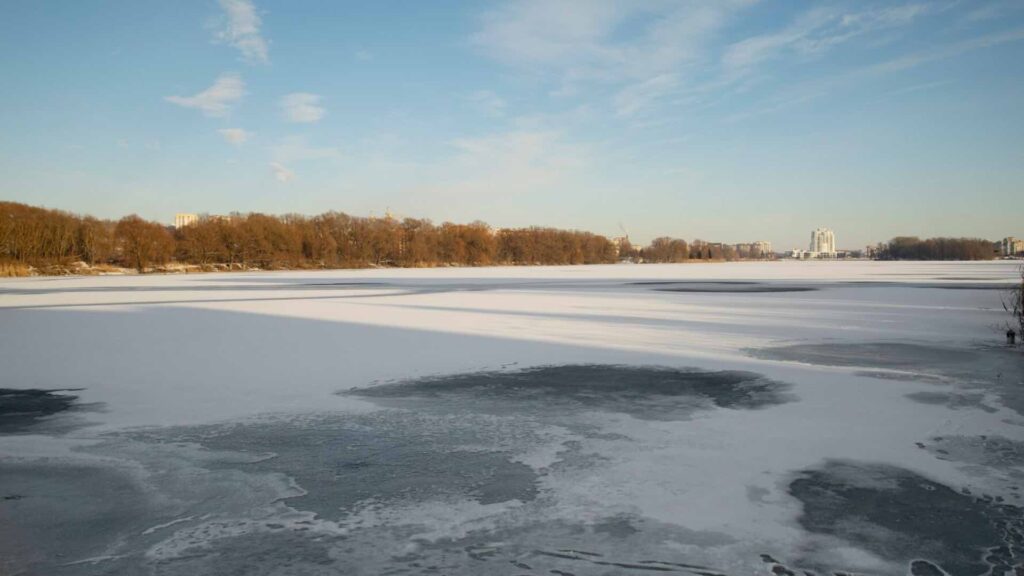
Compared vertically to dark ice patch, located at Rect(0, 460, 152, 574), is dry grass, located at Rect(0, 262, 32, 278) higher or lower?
higher

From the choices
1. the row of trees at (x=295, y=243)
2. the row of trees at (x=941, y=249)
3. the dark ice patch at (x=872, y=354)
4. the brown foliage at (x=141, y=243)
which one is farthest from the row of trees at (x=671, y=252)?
the dark ice patch at (x=872, y=354)

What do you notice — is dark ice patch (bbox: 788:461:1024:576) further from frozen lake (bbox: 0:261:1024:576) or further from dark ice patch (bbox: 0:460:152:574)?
dark ice patch (bbox: 0:460:152:574)

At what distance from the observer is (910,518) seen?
10.2 ft

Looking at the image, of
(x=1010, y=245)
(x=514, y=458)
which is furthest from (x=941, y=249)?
(x=514, y=458)

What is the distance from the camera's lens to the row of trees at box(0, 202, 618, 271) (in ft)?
168

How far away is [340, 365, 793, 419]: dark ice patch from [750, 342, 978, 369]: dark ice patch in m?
1.56

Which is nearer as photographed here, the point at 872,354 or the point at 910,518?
the point at 910,518

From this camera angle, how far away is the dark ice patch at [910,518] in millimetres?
2719

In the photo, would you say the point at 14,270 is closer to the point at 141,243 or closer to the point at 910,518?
the point at 141,243

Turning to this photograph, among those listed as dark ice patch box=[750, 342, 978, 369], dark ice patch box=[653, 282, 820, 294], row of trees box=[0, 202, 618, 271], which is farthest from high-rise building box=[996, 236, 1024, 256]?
dark ice patch box=[750, 342, 978, 369]

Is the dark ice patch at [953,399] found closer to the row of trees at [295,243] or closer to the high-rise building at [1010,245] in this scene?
the row of trees at [295,243]

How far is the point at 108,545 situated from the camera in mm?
2898

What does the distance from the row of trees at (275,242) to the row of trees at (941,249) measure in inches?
2583

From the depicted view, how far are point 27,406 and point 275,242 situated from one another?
216ft
